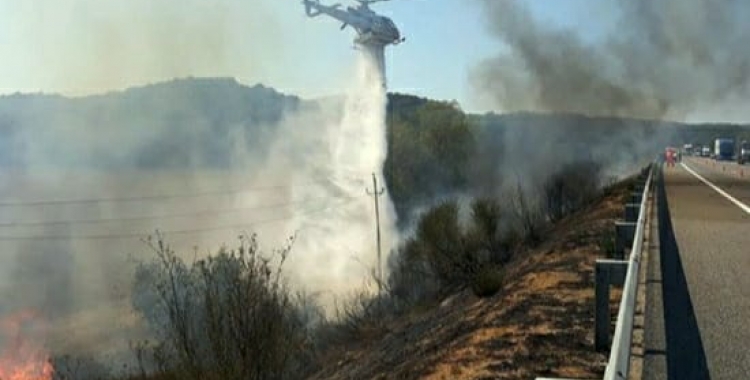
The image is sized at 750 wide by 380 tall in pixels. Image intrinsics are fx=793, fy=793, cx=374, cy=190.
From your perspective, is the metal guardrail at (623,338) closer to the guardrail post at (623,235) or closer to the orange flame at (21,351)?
the guardrail post at (623,235)

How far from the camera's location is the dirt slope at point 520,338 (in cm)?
721

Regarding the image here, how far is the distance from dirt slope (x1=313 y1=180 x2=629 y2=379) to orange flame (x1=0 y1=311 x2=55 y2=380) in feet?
72.6

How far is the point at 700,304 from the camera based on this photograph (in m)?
8.69

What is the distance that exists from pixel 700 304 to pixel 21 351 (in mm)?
48919

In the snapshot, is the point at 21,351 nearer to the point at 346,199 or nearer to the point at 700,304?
the point at 346,199

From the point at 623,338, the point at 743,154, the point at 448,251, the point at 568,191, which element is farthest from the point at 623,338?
the point at 743,154

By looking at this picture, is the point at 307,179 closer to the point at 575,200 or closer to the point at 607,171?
the point at 607,171

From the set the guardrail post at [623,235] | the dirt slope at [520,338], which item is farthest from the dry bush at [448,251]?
the guardrail post at [623,235]

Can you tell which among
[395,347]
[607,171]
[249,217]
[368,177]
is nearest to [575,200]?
[607,171]

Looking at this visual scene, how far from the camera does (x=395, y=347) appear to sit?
15438mm

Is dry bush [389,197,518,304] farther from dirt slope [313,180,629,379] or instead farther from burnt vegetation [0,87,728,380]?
dirt slope [313,180,629,379]

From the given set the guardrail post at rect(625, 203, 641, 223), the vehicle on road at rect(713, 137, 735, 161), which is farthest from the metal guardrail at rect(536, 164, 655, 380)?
the vehicle on road at rect(713, 137, 735, 161)

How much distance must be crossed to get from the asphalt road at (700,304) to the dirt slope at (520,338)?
0.61 metres

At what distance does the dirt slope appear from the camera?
7215mm
